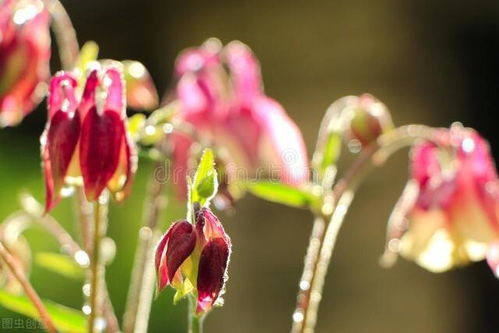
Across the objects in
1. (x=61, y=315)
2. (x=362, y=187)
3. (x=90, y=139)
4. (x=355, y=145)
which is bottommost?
(x=61, y=315)

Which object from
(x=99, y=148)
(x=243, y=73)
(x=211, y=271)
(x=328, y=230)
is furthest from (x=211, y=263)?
(x=243, y=73)

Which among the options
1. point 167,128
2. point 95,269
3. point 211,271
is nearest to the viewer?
point 211,271

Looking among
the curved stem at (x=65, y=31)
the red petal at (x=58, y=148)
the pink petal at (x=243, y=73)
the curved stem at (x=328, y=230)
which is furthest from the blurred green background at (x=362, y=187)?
the red petal at (x=58, y=148)

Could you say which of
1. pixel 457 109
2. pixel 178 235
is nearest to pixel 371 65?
pixel 457 109

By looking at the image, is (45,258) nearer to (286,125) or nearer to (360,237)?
(286,125)

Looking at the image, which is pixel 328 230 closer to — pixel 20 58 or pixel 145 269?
pixel 145 269
